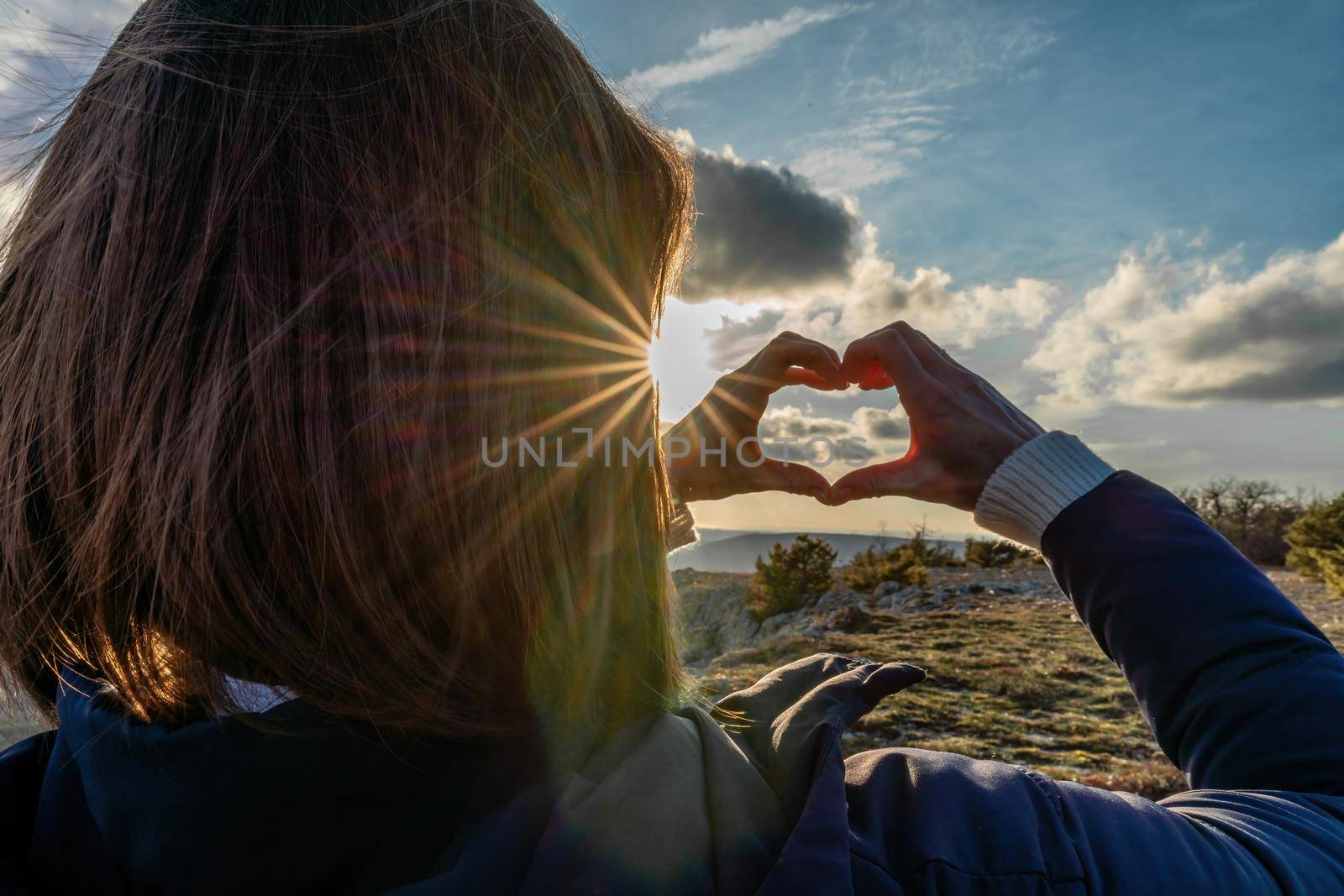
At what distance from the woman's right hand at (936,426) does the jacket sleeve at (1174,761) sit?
0.69ft

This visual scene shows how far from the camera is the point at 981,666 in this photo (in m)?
4.45

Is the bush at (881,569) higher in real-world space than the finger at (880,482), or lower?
lower

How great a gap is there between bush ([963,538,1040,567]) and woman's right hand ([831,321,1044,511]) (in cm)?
1038

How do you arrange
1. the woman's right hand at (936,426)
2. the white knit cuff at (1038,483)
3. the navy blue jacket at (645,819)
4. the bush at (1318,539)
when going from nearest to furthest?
the navy blue jacket at (645,819)
the white knit cuff at (1038,483)
the woman's right hand at (936,426)
the bush at (1318,539)

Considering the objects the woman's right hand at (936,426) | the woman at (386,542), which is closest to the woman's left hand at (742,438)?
the woman's right hand at (936,426)

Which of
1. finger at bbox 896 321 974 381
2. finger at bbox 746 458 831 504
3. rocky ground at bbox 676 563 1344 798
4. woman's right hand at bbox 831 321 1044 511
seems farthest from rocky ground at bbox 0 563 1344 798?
finger at bbox 896 321 974 381

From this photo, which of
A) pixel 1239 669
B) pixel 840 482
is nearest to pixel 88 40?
pixel 840 482

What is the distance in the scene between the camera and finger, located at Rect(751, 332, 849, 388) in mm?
1522

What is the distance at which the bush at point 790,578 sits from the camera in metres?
8.01

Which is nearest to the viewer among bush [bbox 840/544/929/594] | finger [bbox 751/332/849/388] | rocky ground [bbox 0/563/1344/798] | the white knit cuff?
the white knit cuff

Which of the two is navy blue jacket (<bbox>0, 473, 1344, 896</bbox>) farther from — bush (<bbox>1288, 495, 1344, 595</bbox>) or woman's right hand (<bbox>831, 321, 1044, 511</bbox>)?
bush (<bbox>1288, 495, 1344, 595</bbox>)

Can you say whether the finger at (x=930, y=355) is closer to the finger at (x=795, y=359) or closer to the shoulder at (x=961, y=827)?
the finger at (x=795, y=359)

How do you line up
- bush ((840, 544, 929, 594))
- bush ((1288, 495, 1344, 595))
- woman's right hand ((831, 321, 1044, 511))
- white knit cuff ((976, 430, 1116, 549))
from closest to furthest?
white knit cuff ((976, 430, 1116, 549)) < woman's right hand ((831, 321, 1044, 511)) < bush ((840, 544, 929, 594)) < bush ((1288, 495, 1344, 595))

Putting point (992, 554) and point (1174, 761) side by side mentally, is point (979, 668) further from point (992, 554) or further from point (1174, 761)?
point (992, 554)
